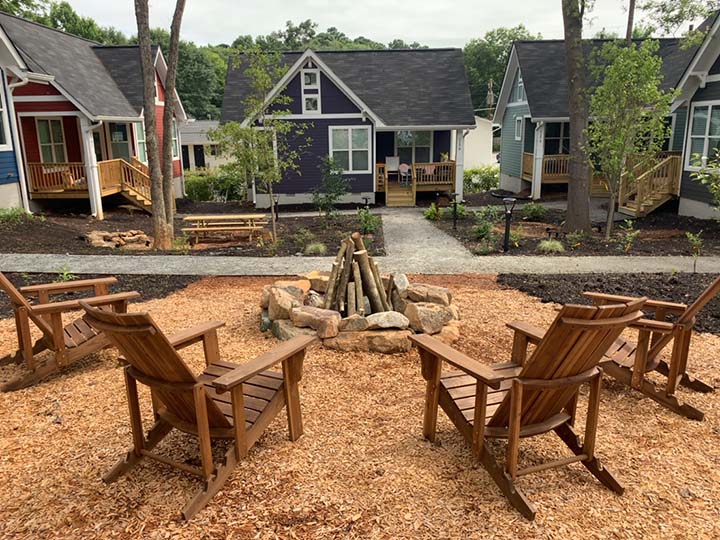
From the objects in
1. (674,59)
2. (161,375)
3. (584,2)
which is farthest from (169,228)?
(674,59)

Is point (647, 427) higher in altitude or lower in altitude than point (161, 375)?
lower

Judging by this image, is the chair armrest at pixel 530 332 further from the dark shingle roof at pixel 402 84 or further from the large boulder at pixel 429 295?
the dark shingle roof at pixel 402 84

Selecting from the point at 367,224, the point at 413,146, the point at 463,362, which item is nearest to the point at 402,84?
the point at 413,146

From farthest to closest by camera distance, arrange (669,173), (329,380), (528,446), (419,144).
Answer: (419,144) < (669,173) < (329,380) < (528,446)

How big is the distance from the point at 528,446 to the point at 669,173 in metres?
16.0

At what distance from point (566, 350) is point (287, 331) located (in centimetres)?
336

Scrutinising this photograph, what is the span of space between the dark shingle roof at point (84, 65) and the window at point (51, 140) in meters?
1.77

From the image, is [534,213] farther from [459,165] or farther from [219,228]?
[219,228]

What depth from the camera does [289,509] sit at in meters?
3.00

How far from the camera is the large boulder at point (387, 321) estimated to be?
18.1 feet

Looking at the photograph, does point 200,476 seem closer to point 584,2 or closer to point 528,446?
point 528,446

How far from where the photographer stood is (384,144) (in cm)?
2184

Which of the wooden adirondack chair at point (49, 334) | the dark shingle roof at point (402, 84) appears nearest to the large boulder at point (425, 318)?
the wooden adirondack chair at point (49, 334)

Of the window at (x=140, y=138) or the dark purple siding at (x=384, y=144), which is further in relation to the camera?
the dark purple siding at (x=384, y=144)
